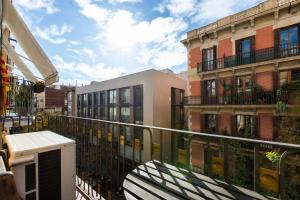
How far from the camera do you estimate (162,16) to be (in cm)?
848

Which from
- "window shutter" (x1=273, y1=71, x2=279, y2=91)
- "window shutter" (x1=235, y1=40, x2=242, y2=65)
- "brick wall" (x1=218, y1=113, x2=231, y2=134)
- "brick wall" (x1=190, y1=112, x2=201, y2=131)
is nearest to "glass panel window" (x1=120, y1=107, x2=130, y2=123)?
"brick wall" (x1=190, y1=112, x2=201, y2=131)

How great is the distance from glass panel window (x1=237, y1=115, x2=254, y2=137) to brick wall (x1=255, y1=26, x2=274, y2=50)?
4.18 m

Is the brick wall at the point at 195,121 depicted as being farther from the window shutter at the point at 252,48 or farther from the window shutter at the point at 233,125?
the window shutter at the point at 252,48

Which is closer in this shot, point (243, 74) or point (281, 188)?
point (281, 188)

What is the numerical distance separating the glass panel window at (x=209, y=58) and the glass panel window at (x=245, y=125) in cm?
386

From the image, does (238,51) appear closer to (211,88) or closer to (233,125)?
(211,88)

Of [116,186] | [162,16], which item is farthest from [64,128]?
[162,16]

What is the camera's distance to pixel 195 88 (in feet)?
46.1

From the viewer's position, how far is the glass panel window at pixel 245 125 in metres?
11.2

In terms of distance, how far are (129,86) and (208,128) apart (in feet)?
24.7

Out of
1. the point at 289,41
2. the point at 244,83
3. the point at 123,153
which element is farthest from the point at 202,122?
the point at 123,153

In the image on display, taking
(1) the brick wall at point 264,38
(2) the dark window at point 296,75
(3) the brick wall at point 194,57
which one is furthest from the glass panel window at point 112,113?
(2) the dark window at point 296,75

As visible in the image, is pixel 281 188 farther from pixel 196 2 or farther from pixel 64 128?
pixel 196 2

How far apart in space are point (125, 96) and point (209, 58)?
8.05 m
